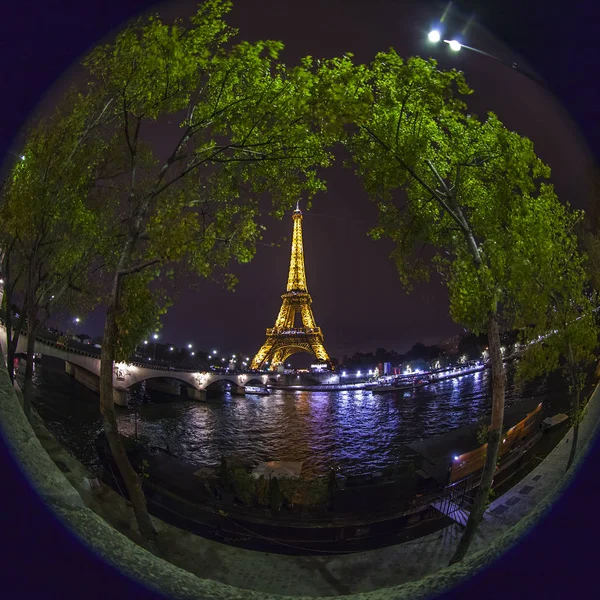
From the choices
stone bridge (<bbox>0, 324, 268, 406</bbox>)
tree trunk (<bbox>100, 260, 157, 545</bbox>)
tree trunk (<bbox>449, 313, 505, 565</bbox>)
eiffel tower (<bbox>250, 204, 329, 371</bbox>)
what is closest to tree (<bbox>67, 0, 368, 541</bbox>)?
tree trunk (<bbox>100, 260, 157, 545</bbox>)

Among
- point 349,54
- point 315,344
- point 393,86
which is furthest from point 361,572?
point 315,344

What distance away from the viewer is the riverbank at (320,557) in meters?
2.56

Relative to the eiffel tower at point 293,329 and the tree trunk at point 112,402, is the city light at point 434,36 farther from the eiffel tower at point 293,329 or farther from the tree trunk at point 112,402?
the eiffel tower at point 293,329

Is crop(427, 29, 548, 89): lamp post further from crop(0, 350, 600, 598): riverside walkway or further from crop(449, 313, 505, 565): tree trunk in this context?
crop(0, 350, 600, 598): riverside walkway

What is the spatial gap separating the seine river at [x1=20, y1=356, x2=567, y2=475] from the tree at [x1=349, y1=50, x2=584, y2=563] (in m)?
1.20

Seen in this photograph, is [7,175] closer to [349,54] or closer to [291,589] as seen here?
[349,54]

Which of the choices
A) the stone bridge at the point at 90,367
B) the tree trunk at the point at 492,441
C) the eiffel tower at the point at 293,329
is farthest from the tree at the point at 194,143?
the eiffel tower at the point at 293,329

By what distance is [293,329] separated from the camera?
127ft

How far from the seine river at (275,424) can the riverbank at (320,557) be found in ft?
3.70

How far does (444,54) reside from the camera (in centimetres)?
349

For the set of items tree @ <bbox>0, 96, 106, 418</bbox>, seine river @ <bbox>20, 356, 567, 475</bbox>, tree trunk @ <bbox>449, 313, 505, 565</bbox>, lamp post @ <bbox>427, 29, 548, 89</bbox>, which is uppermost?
lamp post @ <bbox>427, 29, 548, 89</bbox>

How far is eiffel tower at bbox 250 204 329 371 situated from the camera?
36.3m

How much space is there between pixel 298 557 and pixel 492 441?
2537 millimetres

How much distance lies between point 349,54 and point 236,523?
568cm
